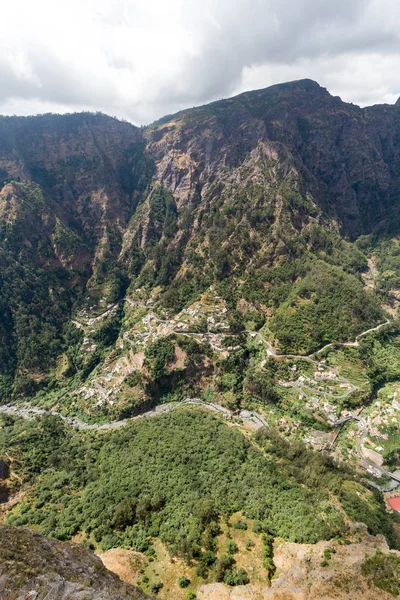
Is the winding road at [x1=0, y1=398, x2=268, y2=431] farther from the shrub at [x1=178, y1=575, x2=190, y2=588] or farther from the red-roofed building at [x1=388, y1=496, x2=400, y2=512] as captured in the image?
the shrub at [x1=178, y1=575, x2=190, y2=588]

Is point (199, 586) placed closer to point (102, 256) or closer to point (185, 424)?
point (185, 424)

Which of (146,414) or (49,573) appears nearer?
(49,573)

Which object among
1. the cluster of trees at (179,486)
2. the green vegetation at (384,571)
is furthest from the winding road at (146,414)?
the green vegetation at (384,571)

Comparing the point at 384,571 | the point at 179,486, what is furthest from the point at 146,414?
the point at 384,571

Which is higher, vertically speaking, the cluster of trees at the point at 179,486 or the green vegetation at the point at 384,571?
the green vegetation at the point at 384,571

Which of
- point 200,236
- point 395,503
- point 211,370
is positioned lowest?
point 395,503

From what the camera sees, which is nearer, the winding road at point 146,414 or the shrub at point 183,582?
the shrub at point 183,582

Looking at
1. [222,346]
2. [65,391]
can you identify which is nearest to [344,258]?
→ [222,346]

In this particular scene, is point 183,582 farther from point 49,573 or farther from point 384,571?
point 384,571

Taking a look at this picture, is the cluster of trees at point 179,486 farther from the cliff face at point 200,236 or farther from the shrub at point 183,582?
the cliff face at point 200,236
